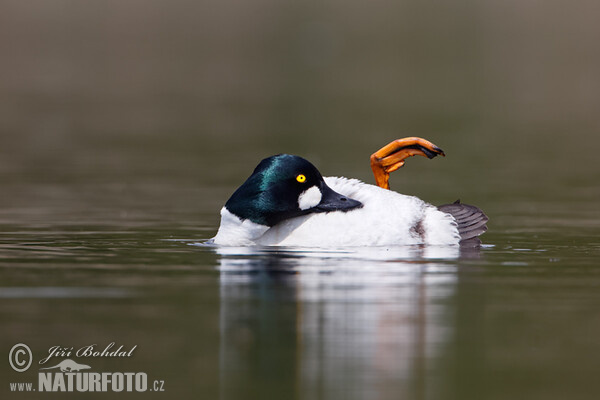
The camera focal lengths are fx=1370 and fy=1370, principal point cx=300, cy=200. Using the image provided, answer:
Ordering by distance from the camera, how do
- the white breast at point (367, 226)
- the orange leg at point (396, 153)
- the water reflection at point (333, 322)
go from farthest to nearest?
1. the orange leg at point (396, 153)
2. the white breast at point (367, 226)
3. the water reflection at point (333, 322)

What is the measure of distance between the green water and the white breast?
201mm

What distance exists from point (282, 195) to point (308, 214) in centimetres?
39

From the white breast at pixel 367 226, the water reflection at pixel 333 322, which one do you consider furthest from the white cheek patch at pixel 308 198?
the water reflection at pixel 333 322

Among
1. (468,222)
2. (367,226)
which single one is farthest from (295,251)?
(468,222)

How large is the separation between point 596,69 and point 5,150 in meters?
35.3

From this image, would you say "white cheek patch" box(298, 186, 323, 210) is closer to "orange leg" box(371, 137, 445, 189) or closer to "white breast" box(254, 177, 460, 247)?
"white breast" box(254, 177, 460, 247)

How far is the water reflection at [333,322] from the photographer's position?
341 inches

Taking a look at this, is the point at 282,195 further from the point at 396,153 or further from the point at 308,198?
the point at 396,153

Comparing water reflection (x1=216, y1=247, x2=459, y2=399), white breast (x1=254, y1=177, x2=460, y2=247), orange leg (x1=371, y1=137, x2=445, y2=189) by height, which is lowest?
water reflection (x1=216, y1=247, x2=459, y2=399)

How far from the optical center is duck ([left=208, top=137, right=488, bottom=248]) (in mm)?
13758

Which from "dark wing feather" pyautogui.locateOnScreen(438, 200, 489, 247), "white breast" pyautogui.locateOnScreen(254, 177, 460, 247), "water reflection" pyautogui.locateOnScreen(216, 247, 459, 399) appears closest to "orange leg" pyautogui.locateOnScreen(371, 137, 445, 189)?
"dark wing feather" pyautogui.locateOnScreen(438, 200, 489, 247)

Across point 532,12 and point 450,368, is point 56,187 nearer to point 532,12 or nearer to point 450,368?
point 450,368

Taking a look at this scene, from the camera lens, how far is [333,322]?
1018 cm

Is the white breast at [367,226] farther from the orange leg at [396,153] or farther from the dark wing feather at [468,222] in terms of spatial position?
the orange leg at [396,153]
